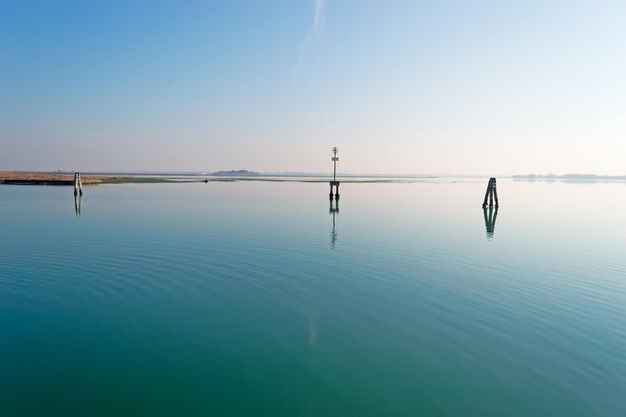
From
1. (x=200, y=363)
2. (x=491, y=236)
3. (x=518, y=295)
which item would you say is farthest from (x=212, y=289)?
(x=491, y=236)

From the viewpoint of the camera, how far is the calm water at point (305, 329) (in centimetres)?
791

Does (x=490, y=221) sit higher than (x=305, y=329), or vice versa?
(x=490, y=221)

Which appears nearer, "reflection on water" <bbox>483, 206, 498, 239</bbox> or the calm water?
the calm water

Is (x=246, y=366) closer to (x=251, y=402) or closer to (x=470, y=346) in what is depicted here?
(x=251, y=402)

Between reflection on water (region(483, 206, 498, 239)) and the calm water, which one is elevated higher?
reflection on water (region(483, 206, 498, 239))

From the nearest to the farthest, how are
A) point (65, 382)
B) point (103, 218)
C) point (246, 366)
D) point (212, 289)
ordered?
point (65, 382) → point (246, 366) → point (212, 289) → point (103, 218)

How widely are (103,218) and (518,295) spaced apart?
32.6 metres

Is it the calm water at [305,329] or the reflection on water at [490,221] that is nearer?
the calm water at [305,329]

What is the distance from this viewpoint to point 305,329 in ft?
37.0

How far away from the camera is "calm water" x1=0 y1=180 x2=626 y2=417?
7910 mm

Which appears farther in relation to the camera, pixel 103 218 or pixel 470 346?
pixel 103 218

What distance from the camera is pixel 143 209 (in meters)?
41.6

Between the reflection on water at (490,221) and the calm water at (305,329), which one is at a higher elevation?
the reflection on water at (490,221)

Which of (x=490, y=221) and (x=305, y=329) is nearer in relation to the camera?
(x=305, y=329)
